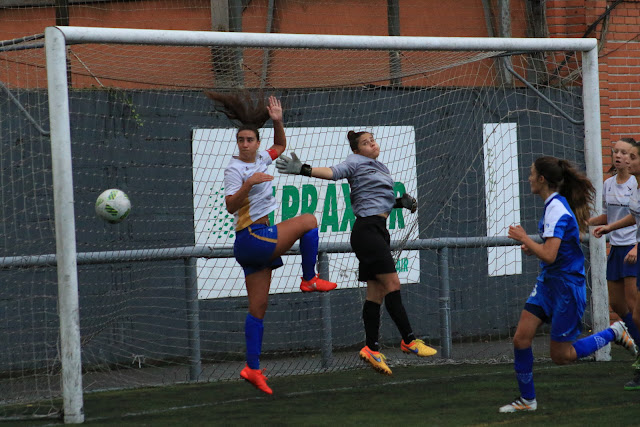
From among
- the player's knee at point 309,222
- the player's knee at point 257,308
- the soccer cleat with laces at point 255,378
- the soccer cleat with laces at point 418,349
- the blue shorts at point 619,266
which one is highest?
the player's knee at point 309,222

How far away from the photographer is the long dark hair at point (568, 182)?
6879 millimetres

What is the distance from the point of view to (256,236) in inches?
299

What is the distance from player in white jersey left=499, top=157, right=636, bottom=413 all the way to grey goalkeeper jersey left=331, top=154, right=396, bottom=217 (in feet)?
5.41

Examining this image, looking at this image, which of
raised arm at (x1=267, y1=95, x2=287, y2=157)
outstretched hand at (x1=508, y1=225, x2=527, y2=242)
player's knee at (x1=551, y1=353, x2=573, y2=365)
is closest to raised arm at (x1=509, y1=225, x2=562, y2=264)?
outstretched hand at (x1=508, y1=225, x2=527, y2=242)

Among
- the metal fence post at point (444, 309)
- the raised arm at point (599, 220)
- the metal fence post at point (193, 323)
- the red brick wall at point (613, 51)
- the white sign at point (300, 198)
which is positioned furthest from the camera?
the red brick wall at point (613, 51)

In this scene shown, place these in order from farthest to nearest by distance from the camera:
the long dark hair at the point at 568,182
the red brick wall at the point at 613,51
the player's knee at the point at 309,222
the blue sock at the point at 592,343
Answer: the red brick wall at the point at 613,51 → the player's knee at the point at 309,222 → the blue sock at the point at 592,343 → the long dark hair at the point at 568,182

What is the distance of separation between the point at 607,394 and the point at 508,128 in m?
5.04

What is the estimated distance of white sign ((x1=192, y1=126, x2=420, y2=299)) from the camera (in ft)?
34.7

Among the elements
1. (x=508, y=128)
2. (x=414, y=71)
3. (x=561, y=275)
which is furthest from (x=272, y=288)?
(x=561, y=275)

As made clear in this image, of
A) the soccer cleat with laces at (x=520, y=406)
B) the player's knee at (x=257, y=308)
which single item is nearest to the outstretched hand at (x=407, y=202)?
the player's knee at (x=257, y=308)

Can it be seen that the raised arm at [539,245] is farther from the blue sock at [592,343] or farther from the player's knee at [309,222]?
the player's knee at [309,222]

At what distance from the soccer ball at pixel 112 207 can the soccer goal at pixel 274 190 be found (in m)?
0.79

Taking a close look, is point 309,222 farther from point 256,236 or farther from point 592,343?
point 592,343

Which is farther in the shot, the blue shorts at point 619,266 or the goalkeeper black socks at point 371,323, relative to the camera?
the blue shorts at point 619,266
